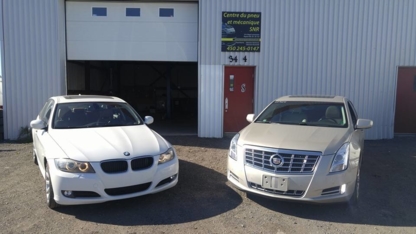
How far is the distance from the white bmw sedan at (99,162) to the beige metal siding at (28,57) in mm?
4710

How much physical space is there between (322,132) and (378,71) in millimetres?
6314

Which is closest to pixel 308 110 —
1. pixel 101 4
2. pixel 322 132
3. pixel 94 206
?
pixel 322 132

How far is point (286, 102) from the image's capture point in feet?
19.6

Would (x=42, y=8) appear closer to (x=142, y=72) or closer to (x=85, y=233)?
(x=85, y=233)

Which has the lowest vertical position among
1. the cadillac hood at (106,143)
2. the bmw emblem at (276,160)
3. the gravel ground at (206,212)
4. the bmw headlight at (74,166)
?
the gravel ground at (206,212)

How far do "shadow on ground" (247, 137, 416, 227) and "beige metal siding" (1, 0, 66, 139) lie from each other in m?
7.55

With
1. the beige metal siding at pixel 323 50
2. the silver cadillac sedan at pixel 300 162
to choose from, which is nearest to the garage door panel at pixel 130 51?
the beige metal siding at pixel 323 50

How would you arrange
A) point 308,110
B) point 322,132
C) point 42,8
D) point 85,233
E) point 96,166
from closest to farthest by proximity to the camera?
1. point 85,233
2. point 96,166
3. point 322,132
4. point 308,110
5. point 42,8

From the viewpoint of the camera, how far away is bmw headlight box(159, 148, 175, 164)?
453 centimetres

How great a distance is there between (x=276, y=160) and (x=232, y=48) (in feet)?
19.3

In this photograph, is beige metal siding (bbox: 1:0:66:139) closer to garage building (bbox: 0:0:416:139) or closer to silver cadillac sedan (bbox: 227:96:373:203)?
garage building (bbox: 0:0:416:139)

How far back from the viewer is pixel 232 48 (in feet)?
30.9

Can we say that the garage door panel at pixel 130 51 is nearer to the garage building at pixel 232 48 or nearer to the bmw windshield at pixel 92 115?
the garage building at pixel 232 48

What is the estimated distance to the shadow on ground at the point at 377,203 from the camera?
4191 mm
